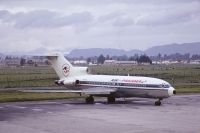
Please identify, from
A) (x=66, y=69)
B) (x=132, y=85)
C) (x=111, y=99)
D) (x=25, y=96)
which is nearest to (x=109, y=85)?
(x=111, y=99)

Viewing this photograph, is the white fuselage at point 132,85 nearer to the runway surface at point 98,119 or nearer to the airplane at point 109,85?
the airplane at point 109,85

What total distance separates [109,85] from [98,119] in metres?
16.6

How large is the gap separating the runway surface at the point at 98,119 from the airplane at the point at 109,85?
10.3ft

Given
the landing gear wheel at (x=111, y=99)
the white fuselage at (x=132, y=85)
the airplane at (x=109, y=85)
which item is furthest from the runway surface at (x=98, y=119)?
the landing gear wheel at (x=111, y=99)

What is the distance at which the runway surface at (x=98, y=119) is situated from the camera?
29.5 metres

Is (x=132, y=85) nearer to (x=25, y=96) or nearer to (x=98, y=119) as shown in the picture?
(x=25, y=96)

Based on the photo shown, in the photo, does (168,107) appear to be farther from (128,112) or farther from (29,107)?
(29,107)

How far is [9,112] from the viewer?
130ft

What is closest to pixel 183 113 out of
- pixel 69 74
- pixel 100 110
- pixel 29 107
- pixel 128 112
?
pixel 128 112

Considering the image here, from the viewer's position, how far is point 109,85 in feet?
168

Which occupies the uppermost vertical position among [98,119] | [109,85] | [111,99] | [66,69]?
[66,69]

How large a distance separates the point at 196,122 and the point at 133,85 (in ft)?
54.7

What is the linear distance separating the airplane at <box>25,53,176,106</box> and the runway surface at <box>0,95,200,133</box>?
10.3ft

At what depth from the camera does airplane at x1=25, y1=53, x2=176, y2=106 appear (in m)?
48.3
